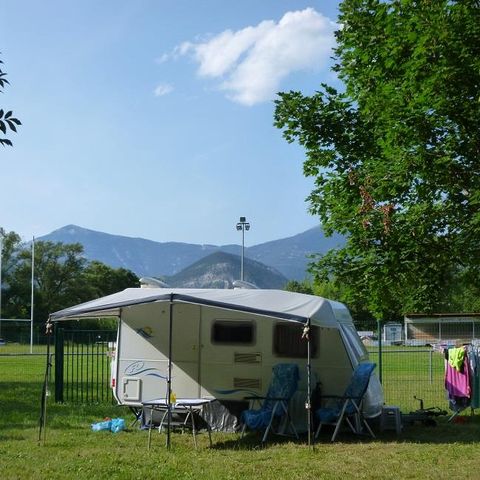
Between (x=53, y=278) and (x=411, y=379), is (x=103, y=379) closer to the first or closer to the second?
(x=411, y=379)

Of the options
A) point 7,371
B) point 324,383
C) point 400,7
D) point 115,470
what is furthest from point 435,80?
point 7,371

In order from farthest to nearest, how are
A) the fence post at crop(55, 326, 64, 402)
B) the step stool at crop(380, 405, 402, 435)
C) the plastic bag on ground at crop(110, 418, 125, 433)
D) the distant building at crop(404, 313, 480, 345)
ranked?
the distant building at crop(404, 313, 480, 345) < the fence post at crop(55, 326, 64, 402) < the plastic bag on ground at crop(110, 418, 125, 433) < the step stool at crop(380, 405, 402, 435)

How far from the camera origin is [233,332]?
12.1 meters

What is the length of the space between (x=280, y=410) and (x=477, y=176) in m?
4.66

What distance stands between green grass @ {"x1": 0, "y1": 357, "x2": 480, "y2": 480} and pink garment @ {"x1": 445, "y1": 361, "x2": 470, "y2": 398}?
1.80 feet

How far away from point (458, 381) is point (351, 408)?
2833 mm

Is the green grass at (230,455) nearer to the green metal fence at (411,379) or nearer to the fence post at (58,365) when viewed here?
the fence post at (58,365)

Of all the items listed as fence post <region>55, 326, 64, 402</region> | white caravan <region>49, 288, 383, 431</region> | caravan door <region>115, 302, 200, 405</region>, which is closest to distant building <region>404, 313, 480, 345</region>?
white caravan <region>49, 288, 383, 431</region>

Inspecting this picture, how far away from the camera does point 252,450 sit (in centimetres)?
979

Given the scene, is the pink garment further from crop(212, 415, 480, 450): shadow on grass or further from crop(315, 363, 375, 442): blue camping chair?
crop(315, 363, 375, 442): blue camping chair

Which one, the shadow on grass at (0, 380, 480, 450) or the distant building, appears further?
the distant building

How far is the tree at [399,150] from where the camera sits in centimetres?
1123

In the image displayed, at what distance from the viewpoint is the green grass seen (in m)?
8.20

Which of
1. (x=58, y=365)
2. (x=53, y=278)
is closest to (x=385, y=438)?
(x=58, y=365)
